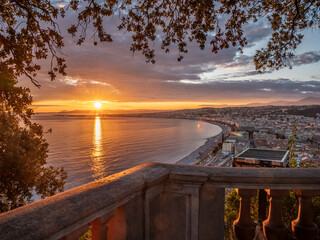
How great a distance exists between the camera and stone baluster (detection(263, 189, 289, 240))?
6.29 ft

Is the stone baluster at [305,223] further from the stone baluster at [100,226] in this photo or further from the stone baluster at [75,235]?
the stone baluster at [75,235]

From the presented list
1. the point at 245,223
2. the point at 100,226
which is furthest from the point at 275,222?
the point at 100,226

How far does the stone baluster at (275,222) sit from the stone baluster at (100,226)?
1.37 meters

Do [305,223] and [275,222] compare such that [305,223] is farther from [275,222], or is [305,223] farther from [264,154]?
[264,154]

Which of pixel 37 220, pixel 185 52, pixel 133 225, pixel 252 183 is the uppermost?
pixel 185 52

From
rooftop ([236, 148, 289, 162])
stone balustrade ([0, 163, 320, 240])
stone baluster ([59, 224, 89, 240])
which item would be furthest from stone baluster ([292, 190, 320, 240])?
stone baluster ([59, 224, 89, 240])

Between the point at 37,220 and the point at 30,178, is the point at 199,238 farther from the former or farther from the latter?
the point at 30,178

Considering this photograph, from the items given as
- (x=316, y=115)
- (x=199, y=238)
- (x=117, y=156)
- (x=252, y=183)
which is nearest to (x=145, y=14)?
(x=252, y=183)

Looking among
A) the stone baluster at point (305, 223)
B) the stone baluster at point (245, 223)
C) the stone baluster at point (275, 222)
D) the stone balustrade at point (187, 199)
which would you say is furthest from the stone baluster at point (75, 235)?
the stone baluster at point (305, 223)

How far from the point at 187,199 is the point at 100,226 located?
2.37 ft

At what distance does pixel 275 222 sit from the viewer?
76.5 inches

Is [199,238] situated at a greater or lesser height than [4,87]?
lesser

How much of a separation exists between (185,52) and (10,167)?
7009mm

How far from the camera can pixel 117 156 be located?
42.5 m
